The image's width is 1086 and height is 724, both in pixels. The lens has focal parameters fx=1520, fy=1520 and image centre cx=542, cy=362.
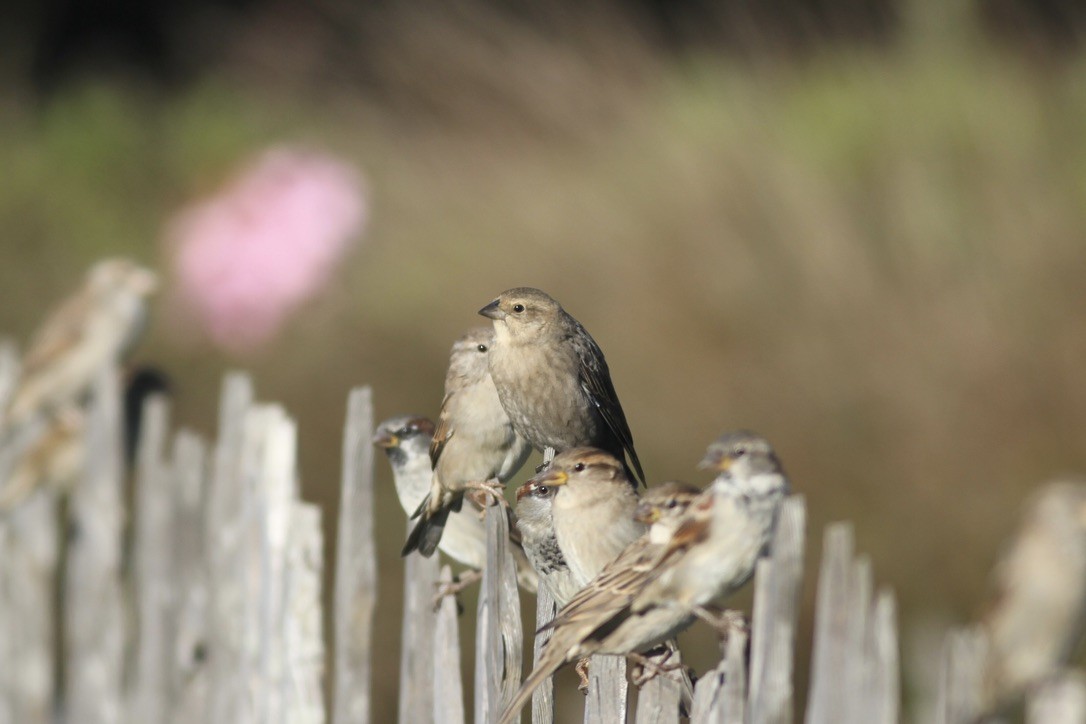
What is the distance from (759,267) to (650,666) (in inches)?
172

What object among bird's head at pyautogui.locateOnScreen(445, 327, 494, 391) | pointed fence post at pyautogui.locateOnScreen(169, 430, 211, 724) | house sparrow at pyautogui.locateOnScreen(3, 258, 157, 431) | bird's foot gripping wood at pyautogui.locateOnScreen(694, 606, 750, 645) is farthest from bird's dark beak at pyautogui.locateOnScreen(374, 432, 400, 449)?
bird's foot gripping wood at pyautogui.locateOnScreen(694, 606, 750, 645)

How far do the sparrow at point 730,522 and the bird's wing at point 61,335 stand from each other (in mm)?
2729

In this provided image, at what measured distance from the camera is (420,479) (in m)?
3.89

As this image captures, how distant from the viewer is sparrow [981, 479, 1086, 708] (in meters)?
2.53

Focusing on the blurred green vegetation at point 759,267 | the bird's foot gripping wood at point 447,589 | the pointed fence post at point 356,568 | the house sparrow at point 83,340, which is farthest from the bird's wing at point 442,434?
the blurred green vegetation at point 759,267

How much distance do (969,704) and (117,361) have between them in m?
3.26

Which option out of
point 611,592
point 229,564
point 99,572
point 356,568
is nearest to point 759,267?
point 99,572

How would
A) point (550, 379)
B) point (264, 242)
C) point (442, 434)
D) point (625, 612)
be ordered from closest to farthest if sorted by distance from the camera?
1. point (625, 612)
2. point (550, 379)
3. point (442, 434)
4. point (264, 242)

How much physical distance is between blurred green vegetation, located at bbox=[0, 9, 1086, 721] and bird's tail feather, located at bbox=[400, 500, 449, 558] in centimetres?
262

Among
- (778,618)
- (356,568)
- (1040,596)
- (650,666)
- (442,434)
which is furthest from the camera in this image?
(442,434)

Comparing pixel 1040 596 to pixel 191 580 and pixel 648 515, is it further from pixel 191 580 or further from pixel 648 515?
pixel 191 580

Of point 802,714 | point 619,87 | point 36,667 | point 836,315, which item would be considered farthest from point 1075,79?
point 36,667

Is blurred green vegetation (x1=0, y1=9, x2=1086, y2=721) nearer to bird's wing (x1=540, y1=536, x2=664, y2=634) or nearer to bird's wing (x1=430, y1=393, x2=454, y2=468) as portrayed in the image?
bird's wing (x1=430, y1=393, x2=454, y2=468)

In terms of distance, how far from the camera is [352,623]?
108 inches
